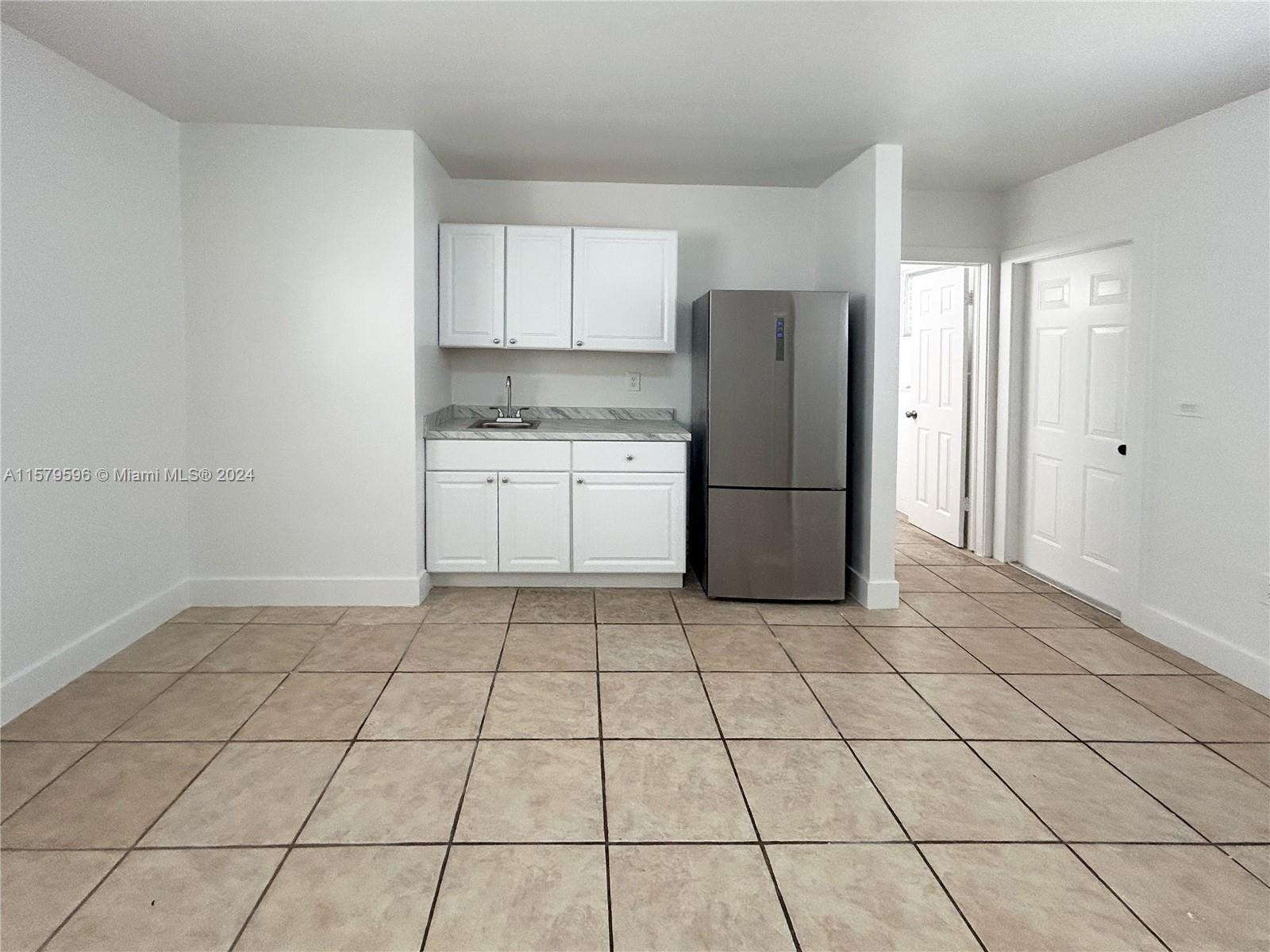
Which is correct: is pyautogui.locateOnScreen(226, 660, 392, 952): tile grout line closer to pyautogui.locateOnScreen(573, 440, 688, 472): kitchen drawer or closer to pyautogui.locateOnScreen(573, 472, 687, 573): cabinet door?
pyautogui.locateOnScreen(573, 472, 687, 573): cabinet door

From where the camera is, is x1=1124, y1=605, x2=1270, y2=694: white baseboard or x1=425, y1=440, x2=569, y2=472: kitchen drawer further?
x1=425, y1=440, x2=569, y2=472: kitchen drawer

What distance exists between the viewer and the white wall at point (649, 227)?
195 inches

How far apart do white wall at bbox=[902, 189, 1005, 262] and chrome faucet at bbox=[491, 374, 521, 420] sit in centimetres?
255

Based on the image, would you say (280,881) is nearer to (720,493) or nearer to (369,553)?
(369,553)

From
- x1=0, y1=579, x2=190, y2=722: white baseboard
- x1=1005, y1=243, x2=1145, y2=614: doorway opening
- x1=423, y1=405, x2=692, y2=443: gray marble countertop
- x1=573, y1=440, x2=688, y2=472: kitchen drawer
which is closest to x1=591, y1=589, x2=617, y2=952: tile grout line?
x1=573, y1=440, x2=688, y2=472: kitchen drawer

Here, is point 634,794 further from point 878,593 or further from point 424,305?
point 424,305

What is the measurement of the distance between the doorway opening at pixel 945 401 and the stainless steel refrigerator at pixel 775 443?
0.85 meters

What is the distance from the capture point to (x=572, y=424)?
4926 mm

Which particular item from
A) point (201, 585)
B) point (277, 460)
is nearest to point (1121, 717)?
point (277, 460)

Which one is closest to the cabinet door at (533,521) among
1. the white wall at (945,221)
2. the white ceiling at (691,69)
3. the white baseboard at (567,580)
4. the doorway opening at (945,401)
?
the white baseboard at (567,580)

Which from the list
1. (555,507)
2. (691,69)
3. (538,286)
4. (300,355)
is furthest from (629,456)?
(691,69)

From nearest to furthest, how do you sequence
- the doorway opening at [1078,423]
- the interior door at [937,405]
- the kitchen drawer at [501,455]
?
the doorway opening at [1078,423], the kitchen drawer at [501,455], the interior door at [937,405]

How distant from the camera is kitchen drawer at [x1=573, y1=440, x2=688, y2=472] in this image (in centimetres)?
446

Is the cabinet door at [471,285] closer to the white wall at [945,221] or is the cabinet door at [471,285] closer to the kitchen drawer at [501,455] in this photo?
the kitchen drawer at [501,455]
